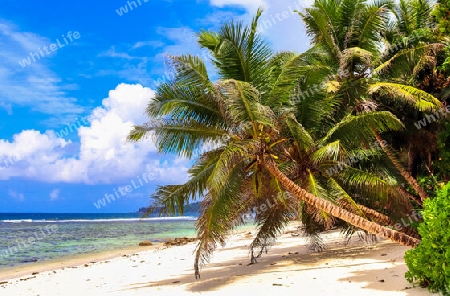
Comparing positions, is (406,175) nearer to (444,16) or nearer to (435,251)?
(444,16)

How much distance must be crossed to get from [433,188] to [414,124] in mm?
2700

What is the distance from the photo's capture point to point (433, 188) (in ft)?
41.8

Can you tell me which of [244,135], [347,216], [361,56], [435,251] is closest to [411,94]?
[361,56]

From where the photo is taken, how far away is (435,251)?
6.25 metres

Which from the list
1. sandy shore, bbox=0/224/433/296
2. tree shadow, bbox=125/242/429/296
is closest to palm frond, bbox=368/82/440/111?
sandy shore, bbox=0/224/433/296

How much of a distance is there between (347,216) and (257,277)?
2.55 metres

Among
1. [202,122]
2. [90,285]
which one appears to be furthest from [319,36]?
[90,285]

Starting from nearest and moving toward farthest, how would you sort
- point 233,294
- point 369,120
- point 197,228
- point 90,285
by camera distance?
point 233,294 → point 197,228 → point 369,120 → point 90,285

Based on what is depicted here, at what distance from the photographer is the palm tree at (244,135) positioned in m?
9.16

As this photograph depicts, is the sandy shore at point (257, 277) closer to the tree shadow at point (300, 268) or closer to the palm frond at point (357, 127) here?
the tree shadow at point (300, 268)

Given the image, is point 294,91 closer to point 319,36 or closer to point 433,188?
point 319,36

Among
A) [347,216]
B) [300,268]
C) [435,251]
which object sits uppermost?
[347,216]

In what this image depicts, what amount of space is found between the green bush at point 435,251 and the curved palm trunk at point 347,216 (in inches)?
79.4

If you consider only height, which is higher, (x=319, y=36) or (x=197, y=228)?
(x=319, y=36)
